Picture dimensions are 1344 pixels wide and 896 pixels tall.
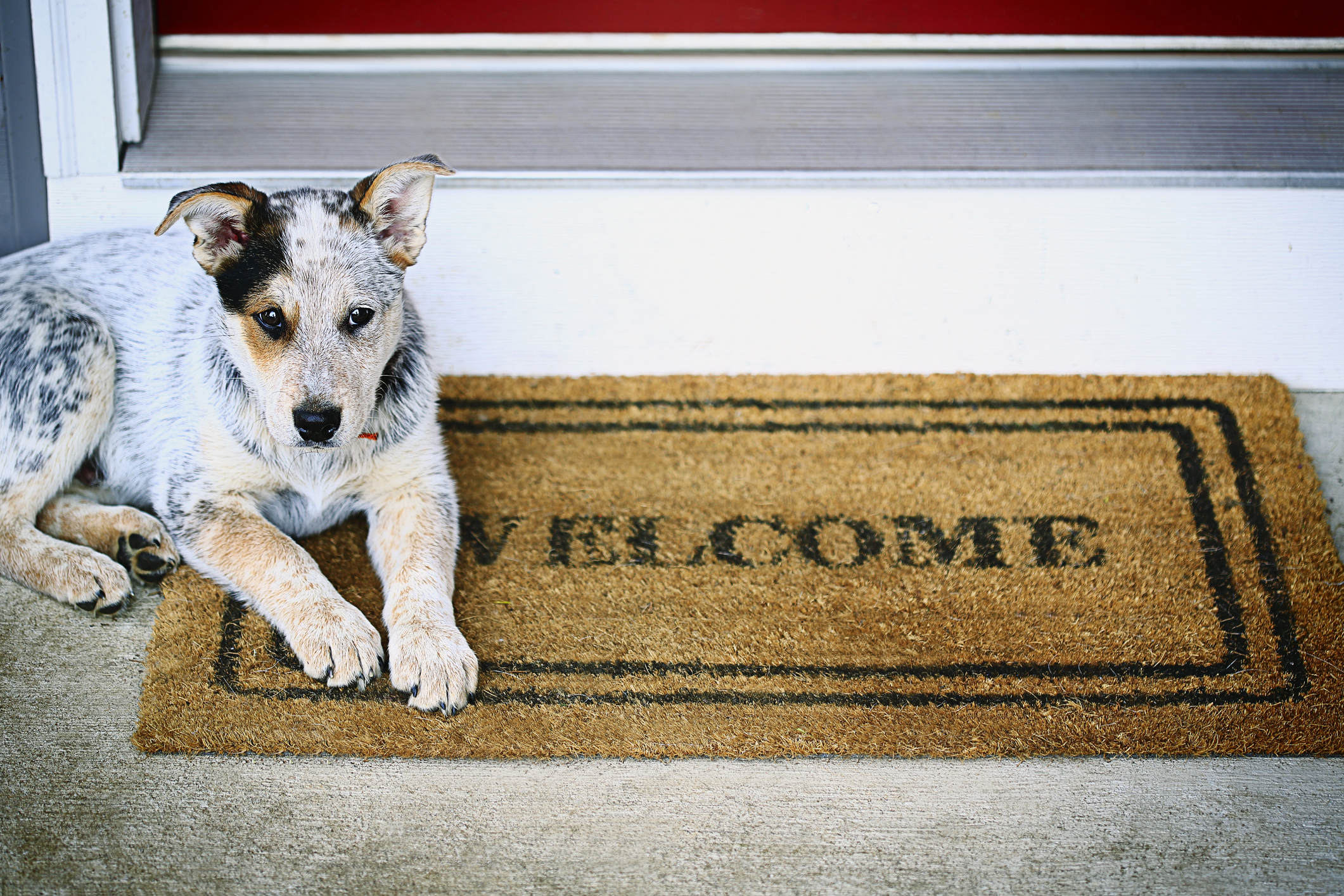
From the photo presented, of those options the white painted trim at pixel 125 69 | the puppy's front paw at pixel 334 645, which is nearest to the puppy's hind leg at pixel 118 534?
the puppy's front paw at pixel 334 645

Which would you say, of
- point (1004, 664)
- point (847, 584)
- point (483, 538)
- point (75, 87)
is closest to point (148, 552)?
point (483, 538)

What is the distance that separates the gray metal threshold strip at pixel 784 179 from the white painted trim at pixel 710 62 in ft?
1.48

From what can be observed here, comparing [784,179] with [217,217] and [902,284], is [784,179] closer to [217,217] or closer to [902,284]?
[902,284]

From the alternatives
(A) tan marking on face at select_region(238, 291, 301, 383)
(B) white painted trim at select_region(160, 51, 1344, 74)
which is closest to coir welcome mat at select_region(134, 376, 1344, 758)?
(A) tan marking on face at select_region(238, 291, 301, 383)

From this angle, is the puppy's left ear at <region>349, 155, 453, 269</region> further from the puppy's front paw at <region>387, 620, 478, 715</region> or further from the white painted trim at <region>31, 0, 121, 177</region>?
the white painted trim at <region>31, 0, 121, 177</region>

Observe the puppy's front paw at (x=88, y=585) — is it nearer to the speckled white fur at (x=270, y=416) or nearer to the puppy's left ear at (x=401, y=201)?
the speckled white fur at (x=270, y=416)

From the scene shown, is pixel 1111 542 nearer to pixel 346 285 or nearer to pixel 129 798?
pixel 346 285

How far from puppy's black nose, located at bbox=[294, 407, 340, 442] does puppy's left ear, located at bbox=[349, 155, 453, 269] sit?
0.48 meters

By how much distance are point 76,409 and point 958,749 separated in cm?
246

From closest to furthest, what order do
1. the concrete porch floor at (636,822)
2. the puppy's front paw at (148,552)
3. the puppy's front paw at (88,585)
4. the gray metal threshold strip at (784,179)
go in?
the concrete porch floor at (636,822) → the puppy's front paw at (88,585) → the puppy's front paw at (148,552) → the gray metal threshold strip at (784,179)

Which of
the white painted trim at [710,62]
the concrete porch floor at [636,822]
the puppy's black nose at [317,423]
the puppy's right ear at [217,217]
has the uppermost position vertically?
the white painted trim at [710,62]

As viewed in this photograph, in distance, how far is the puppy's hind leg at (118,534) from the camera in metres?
2.69

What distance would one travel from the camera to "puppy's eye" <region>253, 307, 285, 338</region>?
2363mm

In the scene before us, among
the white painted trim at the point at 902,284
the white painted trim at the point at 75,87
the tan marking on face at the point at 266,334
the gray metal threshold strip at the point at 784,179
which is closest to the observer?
the tan marking on face at the point at 266,334
